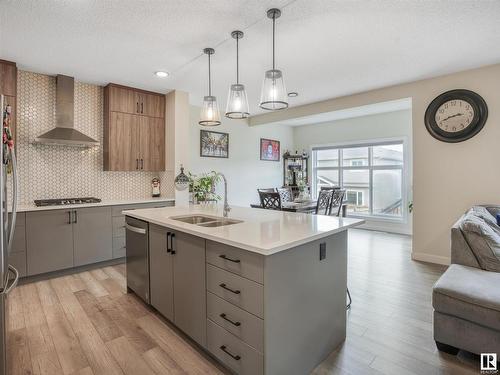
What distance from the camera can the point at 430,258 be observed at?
3809 millimetres

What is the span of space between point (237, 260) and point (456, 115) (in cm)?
362

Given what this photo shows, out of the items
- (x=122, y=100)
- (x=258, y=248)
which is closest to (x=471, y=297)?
(x=258, y=248)

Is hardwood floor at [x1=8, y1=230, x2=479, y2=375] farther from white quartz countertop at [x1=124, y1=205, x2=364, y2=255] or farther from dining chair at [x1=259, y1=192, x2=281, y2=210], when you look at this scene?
dining chair at [x1=259, y1=192, x2=281, y2=210]

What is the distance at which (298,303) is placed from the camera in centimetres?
165

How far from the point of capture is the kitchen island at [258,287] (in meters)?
1.49

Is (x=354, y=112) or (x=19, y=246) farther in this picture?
(x=354, y=112)

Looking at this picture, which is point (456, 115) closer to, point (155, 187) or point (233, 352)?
point (233, 352)

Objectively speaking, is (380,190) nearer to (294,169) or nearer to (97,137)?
(294,169)

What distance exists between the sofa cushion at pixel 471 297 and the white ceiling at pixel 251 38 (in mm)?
2060

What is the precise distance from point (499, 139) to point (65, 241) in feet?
17.6

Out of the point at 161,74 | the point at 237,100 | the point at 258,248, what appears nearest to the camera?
the point at 258,248

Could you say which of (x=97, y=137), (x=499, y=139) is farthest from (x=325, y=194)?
(x=97, y=137)

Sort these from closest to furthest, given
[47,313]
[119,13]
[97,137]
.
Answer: [119,13], [47,313], [97,137]

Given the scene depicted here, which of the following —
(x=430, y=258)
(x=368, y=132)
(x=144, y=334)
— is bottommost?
(x=144, y=334)
